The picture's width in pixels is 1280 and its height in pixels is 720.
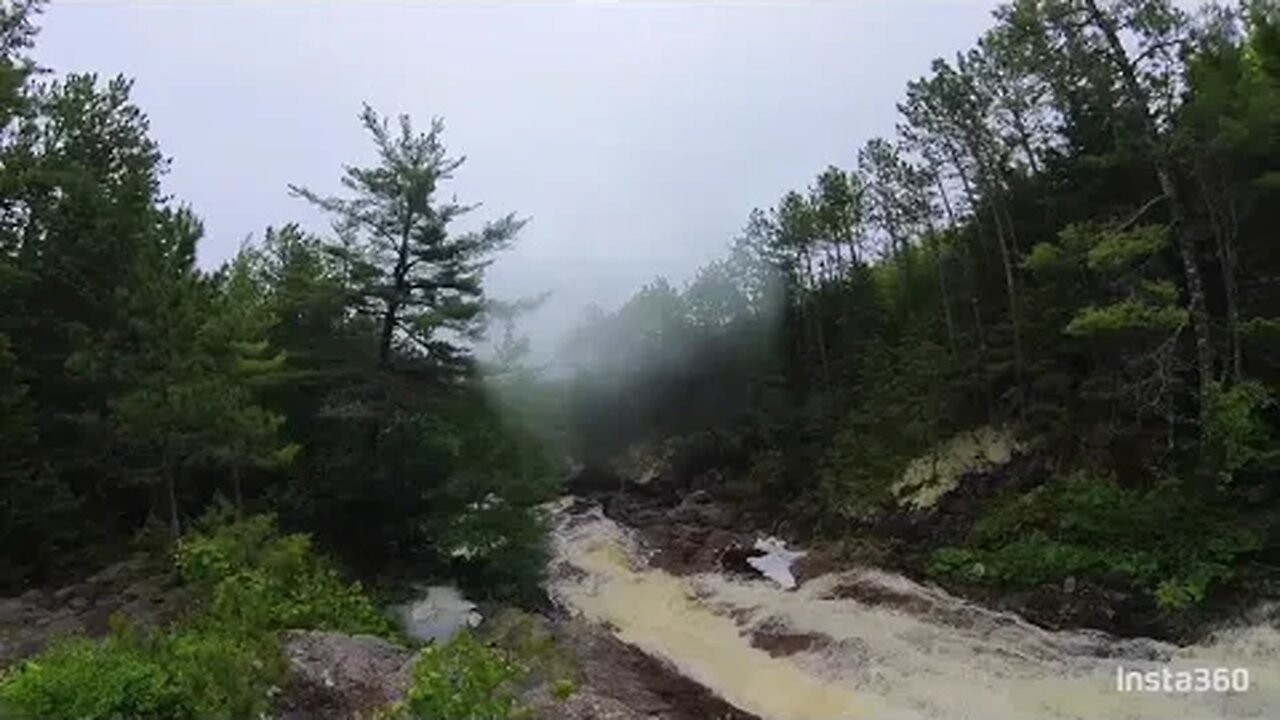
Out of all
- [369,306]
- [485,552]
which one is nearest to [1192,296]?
[485,552]

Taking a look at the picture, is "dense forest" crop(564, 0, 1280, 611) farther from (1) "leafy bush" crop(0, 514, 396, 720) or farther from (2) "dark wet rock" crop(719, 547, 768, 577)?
(1) "leafy bush" crop(0, 514, 396, 720)

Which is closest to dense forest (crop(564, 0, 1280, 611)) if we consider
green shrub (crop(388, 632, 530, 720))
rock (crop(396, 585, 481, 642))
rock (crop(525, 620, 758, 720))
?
rock (crop(525, 620, 758, 720))

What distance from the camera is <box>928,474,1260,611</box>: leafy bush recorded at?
15.6m

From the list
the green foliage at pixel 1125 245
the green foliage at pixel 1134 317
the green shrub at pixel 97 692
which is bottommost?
the green shrub at pixel 97 692

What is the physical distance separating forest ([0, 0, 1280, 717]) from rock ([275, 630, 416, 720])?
3.14 m

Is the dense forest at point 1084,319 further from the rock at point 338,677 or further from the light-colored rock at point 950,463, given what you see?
the rock at point 338,677

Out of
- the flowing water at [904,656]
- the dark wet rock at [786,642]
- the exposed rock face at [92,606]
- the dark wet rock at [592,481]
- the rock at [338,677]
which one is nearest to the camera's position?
the rock at [338,677]

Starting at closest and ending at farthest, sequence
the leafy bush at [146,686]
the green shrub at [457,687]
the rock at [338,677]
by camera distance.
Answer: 1. the green shrub at [457,687]
2. the leafy bush at [146,686]
3. the rock at [338,677]

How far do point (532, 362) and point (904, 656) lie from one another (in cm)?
1200

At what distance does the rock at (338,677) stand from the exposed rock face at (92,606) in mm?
3012

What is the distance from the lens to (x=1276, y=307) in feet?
59.0

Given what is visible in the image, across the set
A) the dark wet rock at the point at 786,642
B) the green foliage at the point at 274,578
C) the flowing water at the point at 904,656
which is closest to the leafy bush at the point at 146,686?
the green foliage at the point at 274,578

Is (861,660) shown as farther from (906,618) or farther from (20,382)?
(20,382)

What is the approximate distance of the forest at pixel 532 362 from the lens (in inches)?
657
